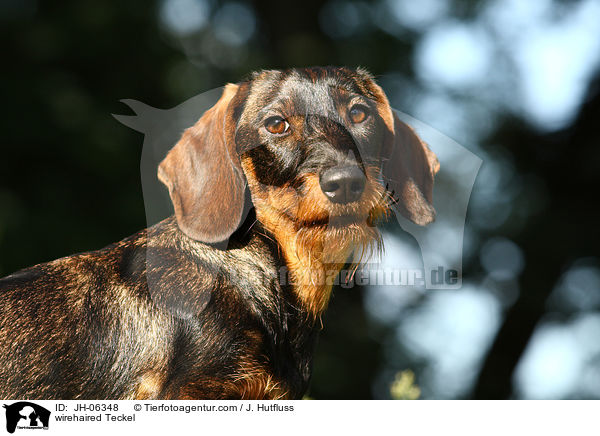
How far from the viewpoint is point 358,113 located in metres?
2.76

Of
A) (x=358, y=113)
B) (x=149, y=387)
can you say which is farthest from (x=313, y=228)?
(x=149, y=387)

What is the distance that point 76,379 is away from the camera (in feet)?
7.69

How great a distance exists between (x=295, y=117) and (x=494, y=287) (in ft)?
15.8

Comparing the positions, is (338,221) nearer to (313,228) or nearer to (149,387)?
(313,228)

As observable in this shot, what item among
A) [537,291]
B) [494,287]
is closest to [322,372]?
[494,287]

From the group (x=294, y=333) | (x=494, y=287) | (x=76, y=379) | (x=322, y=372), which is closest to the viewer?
(x=76, y=379)

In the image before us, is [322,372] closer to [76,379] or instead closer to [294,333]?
[294,333]
